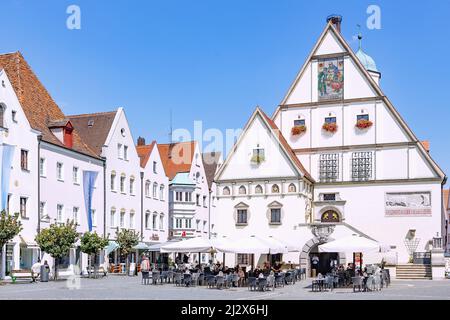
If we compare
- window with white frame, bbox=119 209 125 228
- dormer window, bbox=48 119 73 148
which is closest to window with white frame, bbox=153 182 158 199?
window with white frame, bbox=119 209 125 228

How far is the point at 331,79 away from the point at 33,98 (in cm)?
2119

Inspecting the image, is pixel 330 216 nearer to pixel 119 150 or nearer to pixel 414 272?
pixel 414 272

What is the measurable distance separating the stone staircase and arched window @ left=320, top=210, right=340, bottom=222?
20.9 feet

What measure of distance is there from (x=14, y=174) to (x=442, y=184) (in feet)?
92.7

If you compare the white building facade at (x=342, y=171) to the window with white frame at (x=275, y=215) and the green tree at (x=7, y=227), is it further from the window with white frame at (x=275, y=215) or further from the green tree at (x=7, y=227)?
the green tree at (x=7, y=227)

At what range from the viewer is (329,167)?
4853 cm

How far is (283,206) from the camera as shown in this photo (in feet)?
154

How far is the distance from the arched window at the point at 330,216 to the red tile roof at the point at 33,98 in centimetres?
1786

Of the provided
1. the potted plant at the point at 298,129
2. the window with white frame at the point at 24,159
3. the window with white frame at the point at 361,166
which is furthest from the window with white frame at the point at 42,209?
the window with white frame at the point at 361,166

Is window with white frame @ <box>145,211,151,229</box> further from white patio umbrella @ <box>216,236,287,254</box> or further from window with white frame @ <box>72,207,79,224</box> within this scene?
white patio umbrella @ <box>216,236,287,254</box>

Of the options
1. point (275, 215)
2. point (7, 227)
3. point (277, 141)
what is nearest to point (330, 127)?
point (277, 141)

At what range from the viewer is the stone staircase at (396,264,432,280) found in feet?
139

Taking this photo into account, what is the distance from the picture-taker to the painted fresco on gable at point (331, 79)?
48.2 metres
